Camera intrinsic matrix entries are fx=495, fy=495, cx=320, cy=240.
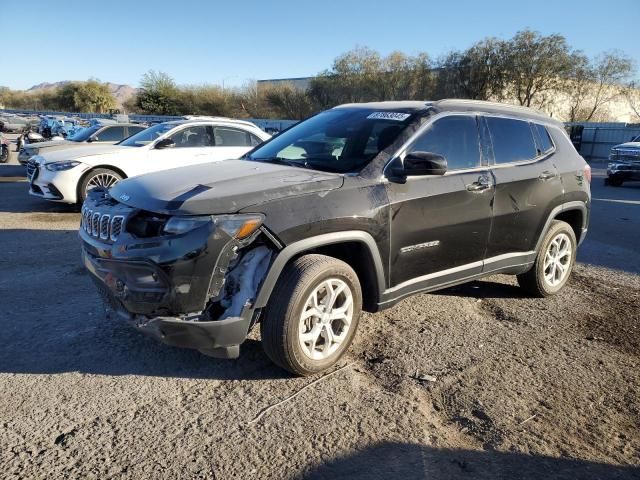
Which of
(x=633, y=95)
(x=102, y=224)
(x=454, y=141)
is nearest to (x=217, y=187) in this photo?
(x=102, y=224)

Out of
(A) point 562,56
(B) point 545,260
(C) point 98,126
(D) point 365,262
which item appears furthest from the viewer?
(A) point 562,56

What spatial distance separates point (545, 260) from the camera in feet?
16.4

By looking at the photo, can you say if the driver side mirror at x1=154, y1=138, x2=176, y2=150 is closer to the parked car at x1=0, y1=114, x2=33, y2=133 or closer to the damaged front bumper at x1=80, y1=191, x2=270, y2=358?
the damaged front bumper at x1=80, y1=191, x2=270, y2=358

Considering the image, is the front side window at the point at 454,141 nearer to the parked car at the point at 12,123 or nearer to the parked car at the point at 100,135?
the parked car at the point at 100,135

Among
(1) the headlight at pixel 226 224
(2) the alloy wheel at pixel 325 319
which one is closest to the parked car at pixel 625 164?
(2) the alloy wheel at pixel 325 319

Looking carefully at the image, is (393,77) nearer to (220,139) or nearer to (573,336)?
(220,139)

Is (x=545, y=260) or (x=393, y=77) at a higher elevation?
(x=393, y=77)

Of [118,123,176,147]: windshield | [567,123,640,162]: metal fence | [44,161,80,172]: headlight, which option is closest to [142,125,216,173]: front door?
[118,123,176,147]: windshield

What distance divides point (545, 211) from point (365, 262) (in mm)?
2261

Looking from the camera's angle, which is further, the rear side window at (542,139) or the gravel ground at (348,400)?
the rear side window at (542,139)

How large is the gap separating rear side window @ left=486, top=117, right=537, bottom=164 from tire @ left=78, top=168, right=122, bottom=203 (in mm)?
6657

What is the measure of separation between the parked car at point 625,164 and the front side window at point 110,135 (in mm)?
15824

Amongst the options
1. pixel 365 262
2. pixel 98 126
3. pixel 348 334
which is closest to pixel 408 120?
pixel 365 262

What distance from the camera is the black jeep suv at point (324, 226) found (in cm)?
295
